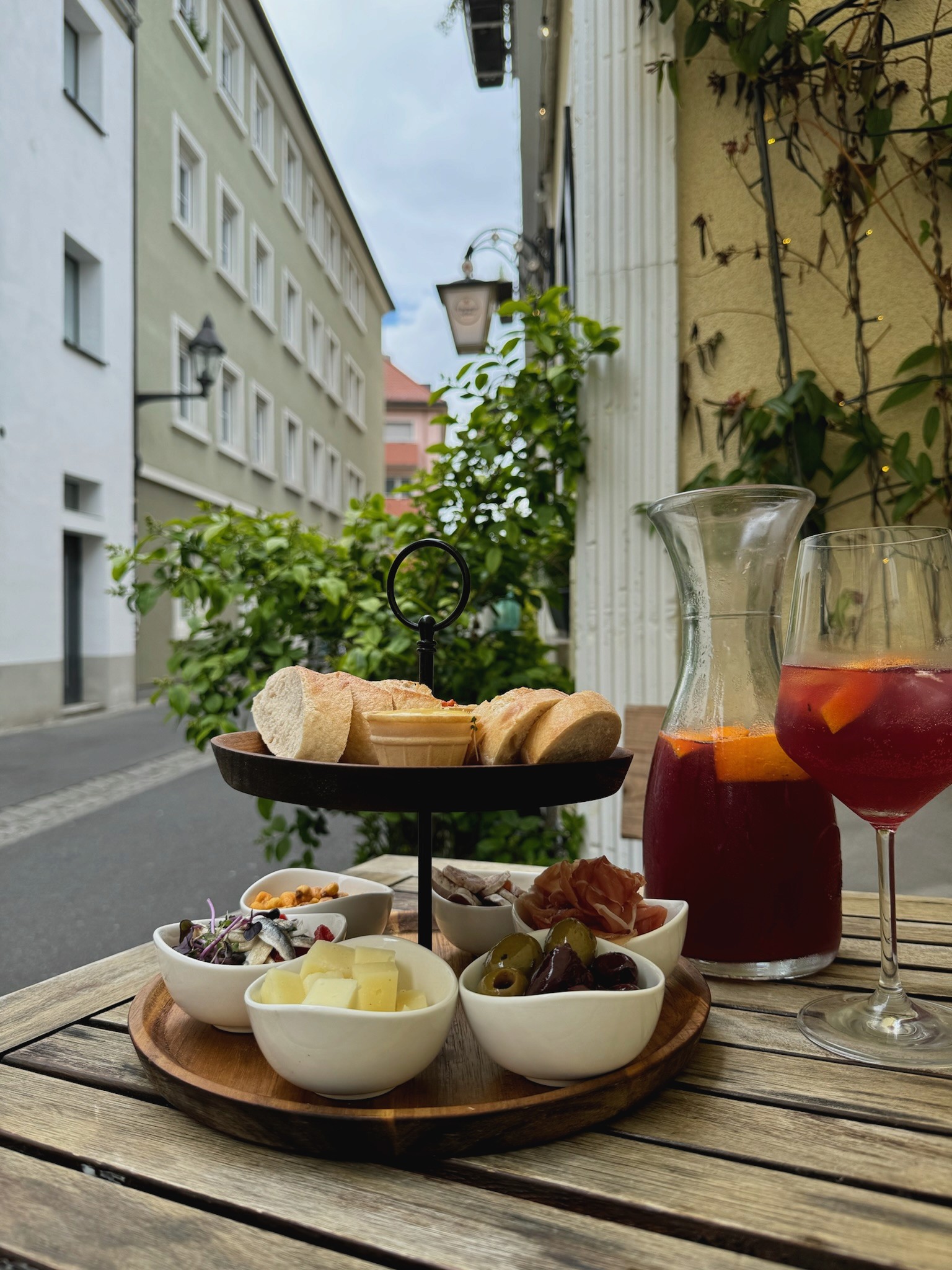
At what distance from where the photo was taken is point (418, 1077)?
635mm

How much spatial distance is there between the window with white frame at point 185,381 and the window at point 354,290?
28.4 feet

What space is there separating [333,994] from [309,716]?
0.24 metres

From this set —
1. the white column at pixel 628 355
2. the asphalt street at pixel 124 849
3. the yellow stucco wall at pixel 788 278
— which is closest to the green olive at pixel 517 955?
the asphalt street at pixel 124 849

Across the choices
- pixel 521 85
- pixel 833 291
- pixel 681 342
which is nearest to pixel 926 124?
pixel 833 291

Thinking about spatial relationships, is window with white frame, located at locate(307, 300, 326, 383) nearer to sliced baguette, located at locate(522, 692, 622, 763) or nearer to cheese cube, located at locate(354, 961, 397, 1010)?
sliced baguette, located at locate(522, 692, 622, 763)

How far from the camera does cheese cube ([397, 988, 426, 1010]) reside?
0.61 metres

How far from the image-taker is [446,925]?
86cm

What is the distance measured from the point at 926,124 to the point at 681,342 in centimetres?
63

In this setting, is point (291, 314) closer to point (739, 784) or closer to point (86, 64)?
point (86, 64)

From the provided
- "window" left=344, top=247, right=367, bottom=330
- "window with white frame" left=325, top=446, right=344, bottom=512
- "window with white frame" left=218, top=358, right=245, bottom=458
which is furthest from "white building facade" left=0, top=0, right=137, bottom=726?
"window" left=344, top=247, right=367, bottom=330

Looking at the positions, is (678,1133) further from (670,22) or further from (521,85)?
(521,85)

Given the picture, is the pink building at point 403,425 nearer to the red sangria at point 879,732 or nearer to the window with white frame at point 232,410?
the window with white frame at point 232,410

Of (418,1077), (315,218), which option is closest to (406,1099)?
(418,1077)

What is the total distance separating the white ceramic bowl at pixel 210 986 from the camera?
0.66 meters
